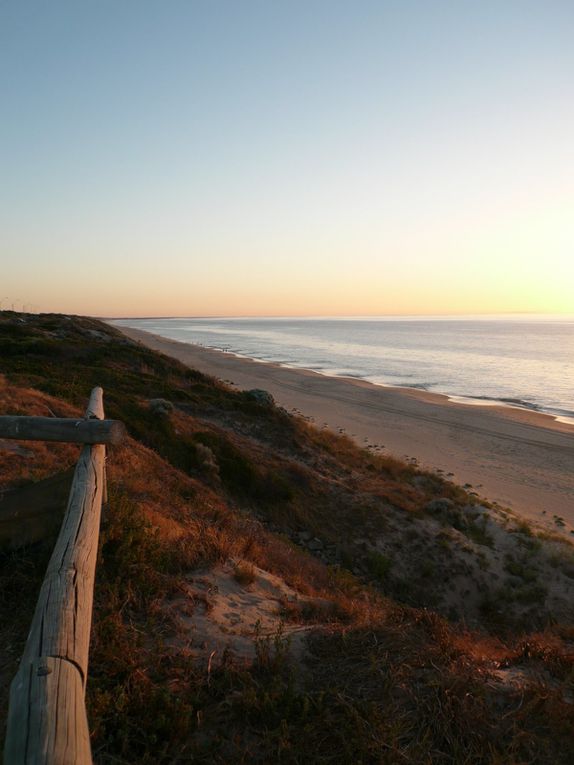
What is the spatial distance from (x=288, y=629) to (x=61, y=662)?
288 centimetres

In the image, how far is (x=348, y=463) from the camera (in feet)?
59.0

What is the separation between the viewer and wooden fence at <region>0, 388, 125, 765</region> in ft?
6.64

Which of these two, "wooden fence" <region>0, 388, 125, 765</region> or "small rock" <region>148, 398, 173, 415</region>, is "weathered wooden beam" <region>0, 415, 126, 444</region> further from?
"small rock" <region>148, 398, 173, 415</region>

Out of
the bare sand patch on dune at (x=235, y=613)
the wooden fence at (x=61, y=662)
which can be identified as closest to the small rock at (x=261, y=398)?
the bare sand patch on dune at (x=235, y=613)

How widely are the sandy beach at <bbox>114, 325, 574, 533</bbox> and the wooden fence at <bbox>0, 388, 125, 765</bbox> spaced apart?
1517 cm

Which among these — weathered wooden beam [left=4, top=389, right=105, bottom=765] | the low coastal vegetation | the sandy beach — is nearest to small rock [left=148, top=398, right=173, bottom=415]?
the low coastal vegetation

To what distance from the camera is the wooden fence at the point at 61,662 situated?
2.02 metres

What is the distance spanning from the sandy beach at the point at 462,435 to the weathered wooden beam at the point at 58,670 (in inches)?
605

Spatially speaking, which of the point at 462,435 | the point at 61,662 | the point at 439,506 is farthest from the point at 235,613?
the point at 462,435

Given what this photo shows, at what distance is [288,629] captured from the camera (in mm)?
4938

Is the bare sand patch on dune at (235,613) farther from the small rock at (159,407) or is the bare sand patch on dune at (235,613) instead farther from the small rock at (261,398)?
the small rock at (261,398)

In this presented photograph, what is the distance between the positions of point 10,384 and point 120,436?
33.1ft

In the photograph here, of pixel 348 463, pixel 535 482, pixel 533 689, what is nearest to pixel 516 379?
pixel 535 482

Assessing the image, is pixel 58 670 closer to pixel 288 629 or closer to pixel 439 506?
pixel 288 629
